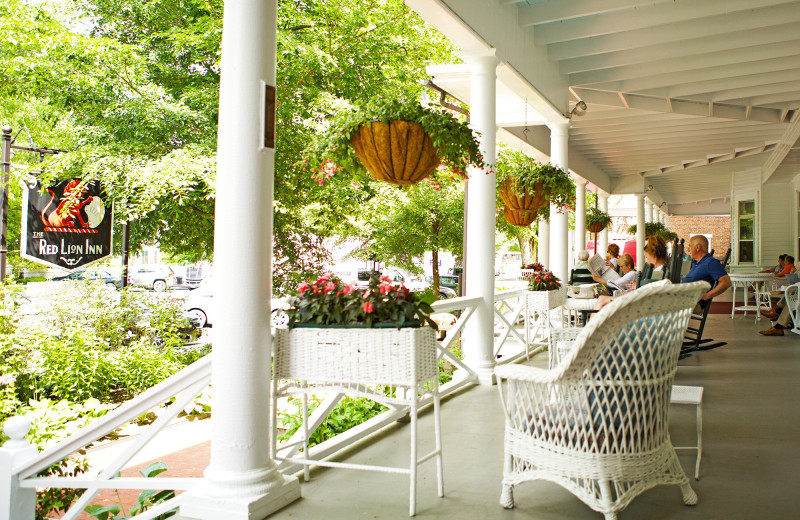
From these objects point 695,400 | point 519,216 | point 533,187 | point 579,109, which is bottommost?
point 695,400

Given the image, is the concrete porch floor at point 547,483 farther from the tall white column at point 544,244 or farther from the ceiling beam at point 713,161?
the ceiling beam at point 713,161

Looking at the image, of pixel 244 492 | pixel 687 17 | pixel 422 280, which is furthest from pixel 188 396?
pixel 422 280

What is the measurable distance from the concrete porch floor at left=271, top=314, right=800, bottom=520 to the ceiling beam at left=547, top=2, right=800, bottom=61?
289cm

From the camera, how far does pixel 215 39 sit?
9344 mm

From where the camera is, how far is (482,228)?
16.9ft

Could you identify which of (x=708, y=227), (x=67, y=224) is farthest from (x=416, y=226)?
(x=708, y=227)

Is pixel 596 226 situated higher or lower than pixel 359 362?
higher

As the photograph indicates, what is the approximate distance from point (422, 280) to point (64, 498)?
1181cm

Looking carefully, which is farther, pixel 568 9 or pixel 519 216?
pixel 519 216

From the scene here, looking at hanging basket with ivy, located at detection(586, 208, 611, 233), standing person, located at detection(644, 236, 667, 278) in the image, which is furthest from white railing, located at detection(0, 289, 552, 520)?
hanging basket with ivy, located at detection(586, 208, 611, 233)

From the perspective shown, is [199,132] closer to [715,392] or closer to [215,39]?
[215,39]

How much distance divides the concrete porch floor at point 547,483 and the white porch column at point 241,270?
0.24 metres

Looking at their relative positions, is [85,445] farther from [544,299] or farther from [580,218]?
[580,218]

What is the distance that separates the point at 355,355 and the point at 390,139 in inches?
43.9
